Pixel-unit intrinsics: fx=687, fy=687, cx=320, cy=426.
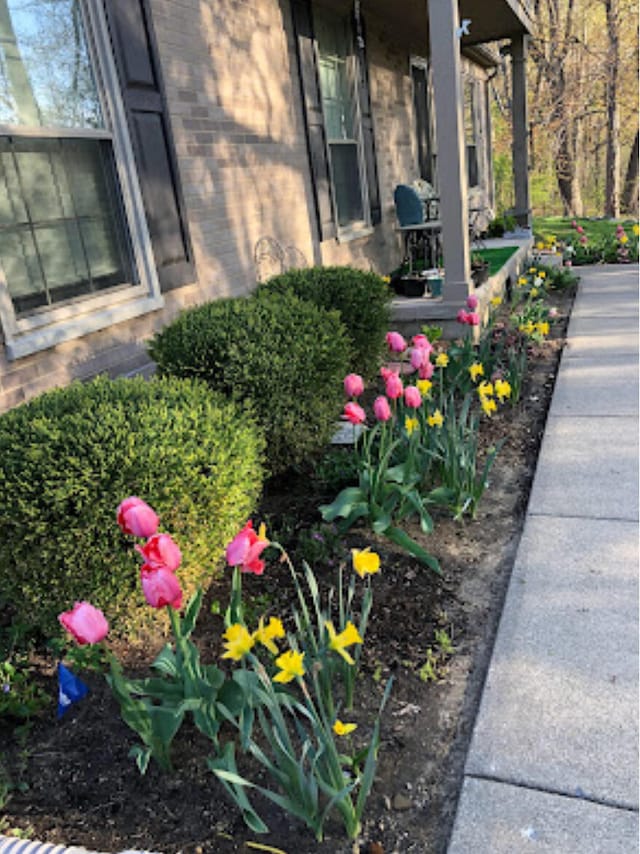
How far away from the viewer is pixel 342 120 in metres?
6.93

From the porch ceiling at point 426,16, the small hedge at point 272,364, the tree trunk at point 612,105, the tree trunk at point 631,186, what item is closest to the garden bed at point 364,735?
the small hedge at point 272,364

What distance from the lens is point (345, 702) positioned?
1.96 m

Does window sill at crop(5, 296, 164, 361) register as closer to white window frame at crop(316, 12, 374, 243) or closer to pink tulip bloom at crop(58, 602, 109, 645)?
pink tulip bloom at crop(58, 602, 109, 645)

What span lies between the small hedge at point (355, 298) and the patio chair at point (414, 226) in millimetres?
2901

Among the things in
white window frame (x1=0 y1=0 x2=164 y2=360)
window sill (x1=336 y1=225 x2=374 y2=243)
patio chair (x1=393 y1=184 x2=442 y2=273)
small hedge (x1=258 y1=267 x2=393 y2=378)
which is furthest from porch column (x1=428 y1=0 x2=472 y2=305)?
white window frame (x1=0 y1=0 x2=164 y2=360)

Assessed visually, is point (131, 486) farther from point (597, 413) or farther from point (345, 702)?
point (597, 413)

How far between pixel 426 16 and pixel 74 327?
6.10 metres

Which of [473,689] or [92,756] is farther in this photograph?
[473,689]

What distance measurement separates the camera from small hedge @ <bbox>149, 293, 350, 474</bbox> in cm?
305

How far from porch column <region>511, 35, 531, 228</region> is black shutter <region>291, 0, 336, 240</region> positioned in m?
4.78

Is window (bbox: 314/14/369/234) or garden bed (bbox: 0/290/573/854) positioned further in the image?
window (bbox: 314/14/369/234)

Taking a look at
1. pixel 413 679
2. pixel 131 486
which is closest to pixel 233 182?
pixel 131 486

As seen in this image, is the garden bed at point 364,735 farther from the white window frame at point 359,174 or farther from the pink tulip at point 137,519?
the white window frame at point 359,174

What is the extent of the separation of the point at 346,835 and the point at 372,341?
3.27 meters
